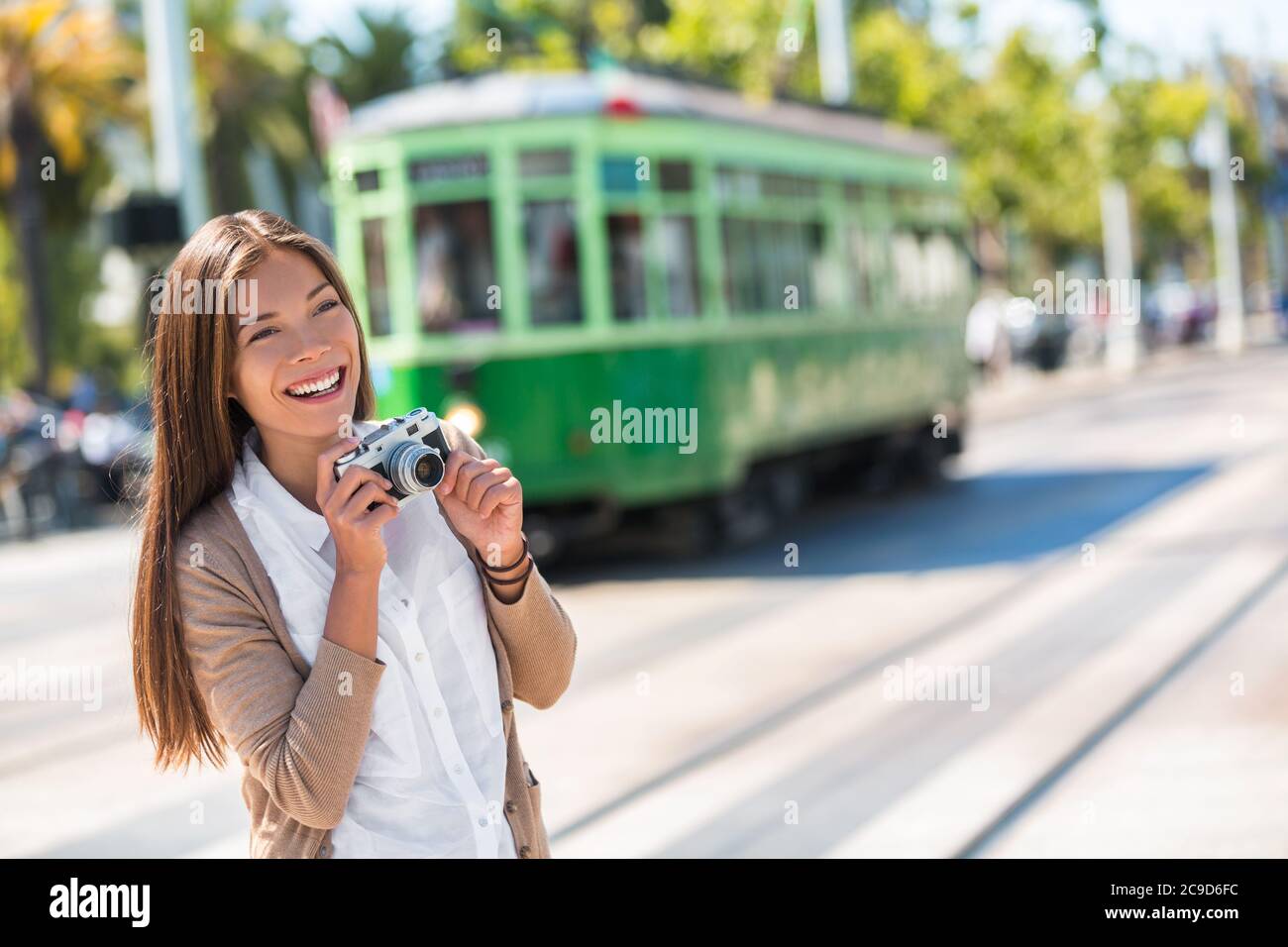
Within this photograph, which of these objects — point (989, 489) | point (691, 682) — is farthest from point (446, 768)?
point (989, 489)

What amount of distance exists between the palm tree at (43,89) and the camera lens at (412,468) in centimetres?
2545

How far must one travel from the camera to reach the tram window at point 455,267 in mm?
11852

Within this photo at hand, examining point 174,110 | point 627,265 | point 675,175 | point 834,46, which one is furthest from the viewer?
point 834,46

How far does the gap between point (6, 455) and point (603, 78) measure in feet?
34.9

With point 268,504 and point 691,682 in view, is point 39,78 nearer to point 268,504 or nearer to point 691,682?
→ point 691,682

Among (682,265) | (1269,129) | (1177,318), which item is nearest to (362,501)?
(682,265)

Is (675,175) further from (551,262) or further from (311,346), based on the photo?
(311,346)

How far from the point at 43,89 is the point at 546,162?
17394 mm

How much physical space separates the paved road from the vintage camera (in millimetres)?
2184

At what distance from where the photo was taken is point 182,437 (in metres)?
2.08

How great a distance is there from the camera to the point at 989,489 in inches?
651

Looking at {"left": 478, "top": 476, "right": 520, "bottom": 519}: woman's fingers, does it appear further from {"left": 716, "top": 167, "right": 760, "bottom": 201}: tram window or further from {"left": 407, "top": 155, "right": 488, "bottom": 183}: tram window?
{"left": 716, "top": 167, "right": 760, "bottom": 201}: tram window

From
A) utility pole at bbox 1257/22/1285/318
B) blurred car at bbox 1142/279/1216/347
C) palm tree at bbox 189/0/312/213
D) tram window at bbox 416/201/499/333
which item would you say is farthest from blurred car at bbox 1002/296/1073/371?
tram window at bbox 416/201/499/333

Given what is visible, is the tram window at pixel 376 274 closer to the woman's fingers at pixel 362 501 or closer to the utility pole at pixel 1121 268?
the woman's fingers at pixel 362 501
